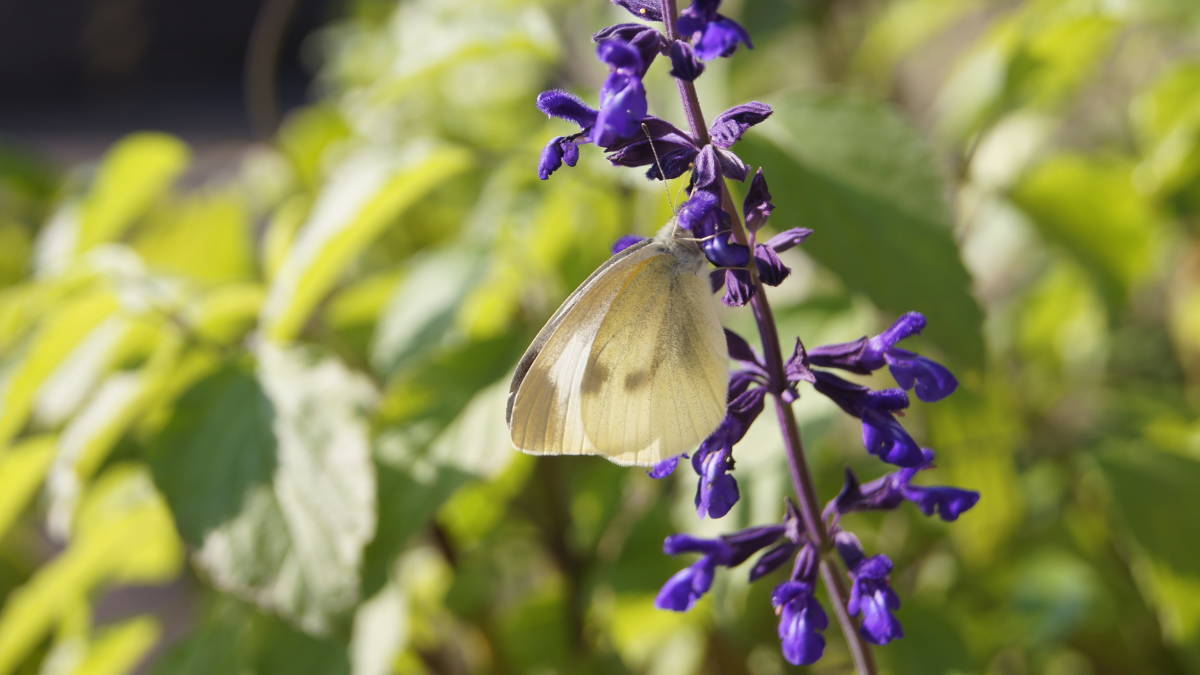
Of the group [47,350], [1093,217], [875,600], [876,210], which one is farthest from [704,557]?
[1093,217]

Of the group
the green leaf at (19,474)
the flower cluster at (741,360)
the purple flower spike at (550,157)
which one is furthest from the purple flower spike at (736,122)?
the green leaf at (19,474)

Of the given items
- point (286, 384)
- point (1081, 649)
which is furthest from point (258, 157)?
point (1081, 649)

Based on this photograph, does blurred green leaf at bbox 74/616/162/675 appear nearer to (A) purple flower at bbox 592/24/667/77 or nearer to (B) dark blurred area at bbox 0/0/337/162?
(A) purple flower at bbox 592/24/667/77

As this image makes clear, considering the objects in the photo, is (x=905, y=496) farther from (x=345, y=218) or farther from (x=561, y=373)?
(x=345, y=218)

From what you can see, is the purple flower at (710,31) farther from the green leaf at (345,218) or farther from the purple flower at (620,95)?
the green leaf at (345,218)

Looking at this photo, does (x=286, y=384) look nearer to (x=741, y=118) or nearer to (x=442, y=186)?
(x=741, y=118)

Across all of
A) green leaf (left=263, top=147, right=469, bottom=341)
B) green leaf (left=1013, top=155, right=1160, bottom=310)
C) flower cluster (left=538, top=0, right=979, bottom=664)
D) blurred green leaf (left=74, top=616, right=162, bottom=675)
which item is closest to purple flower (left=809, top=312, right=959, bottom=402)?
flower cluster (left=538, top=0, right=979, bottom=664)
